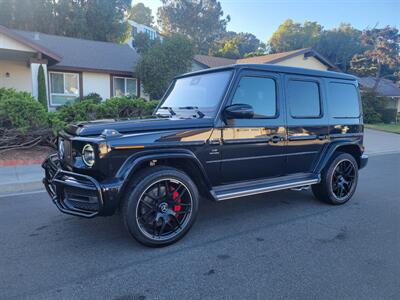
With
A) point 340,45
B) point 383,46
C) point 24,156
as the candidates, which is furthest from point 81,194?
point 340,45

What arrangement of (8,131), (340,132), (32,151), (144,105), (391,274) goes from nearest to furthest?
(391,274)
(340,132)
(8,131)
(32,151)
(144,105)

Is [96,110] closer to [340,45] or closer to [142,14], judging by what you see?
[340,45]

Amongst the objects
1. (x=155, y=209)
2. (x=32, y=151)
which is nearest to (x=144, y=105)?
(x=32, y=151)

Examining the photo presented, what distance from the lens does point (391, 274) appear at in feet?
10.1

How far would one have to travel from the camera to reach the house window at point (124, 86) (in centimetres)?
1908

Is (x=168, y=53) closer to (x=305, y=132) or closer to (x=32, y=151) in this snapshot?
(x=32, y=151)

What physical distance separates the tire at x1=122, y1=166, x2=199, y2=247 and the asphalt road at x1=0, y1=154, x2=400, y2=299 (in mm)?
172

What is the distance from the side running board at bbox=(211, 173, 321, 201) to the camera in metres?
3.98

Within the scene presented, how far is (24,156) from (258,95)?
22.6 feet

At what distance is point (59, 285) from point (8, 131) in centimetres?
677

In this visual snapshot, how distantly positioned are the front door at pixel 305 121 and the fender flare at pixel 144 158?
1.70 meters

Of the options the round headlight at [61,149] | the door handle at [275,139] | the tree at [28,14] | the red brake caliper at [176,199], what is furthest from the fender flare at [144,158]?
the tree at [28,14]

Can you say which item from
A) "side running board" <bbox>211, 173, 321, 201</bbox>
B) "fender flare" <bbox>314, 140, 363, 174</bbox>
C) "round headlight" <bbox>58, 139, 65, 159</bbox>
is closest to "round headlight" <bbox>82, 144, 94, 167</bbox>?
"round headlight" <bbox>58, 139, 65, 159</bbox>

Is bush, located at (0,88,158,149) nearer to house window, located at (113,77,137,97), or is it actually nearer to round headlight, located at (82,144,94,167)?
round headlight, located at (82,144,94,167)
